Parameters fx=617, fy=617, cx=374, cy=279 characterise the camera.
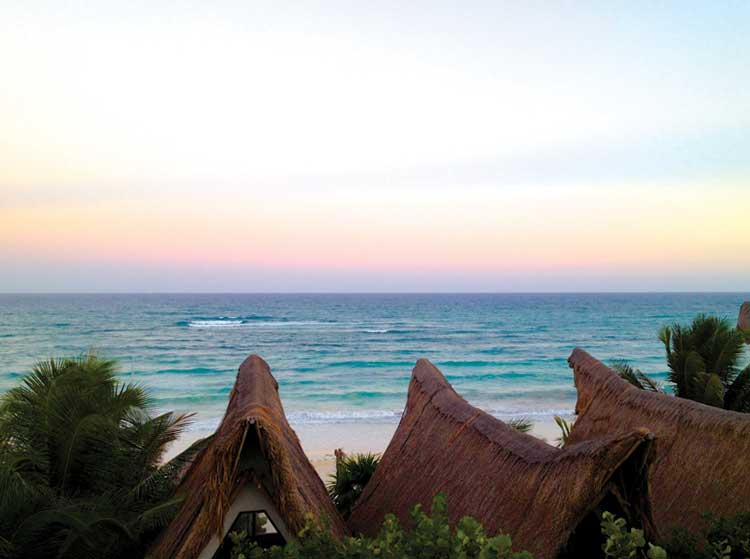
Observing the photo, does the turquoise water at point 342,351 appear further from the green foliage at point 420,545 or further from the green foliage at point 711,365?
the green foliage at point 711,365

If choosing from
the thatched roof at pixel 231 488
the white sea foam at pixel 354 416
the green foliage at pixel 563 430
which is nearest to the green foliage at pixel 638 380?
the green foliage at pixel 563 430

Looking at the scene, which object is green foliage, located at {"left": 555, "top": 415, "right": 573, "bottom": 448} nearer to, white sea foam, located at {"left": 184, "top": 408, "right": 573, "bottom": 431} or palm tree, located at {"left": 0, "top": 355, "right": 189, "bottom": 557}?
palm tree, located at {"left": 0, "top": 355, "right": 189, "bottom": 557}

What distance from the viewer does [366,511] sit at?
7.49m

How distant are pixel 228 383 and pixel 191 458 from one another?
25.4 meters

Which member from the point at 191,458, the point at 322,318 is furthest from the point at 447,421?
the point at 322,318

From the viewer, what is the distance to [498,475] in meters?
5.39

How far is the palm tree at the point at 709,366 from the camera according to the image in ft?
34.5

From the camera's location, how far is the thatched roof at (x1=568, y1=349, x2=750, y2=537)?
19.1ft

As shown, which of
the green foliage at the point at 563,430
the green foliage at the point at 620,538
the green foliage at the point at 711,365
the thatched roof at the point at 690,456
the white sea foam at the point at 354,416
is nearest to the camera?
the green foliage at the point at 620,538

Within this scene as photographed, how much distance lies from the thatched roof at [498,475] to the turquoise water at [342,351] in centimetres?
486

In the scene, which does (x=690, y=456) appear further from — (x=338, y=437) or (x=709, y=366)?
(x=338, y=437)

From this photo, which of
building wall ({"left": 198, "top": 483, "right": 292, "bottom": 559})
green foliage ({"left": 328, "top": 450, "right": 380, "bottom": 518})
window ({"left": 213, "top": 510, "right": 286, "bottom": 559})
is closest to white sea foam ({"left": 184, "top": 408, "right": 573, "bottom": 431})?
green foliage ({"left": 328, "top": 450, "right": 380, "bottom": 518})

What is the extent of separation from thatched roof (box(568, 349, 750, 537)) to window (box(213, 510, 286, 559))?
3224mm

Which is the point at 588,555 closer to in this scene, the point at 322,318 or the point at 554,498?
the point at 554,498
